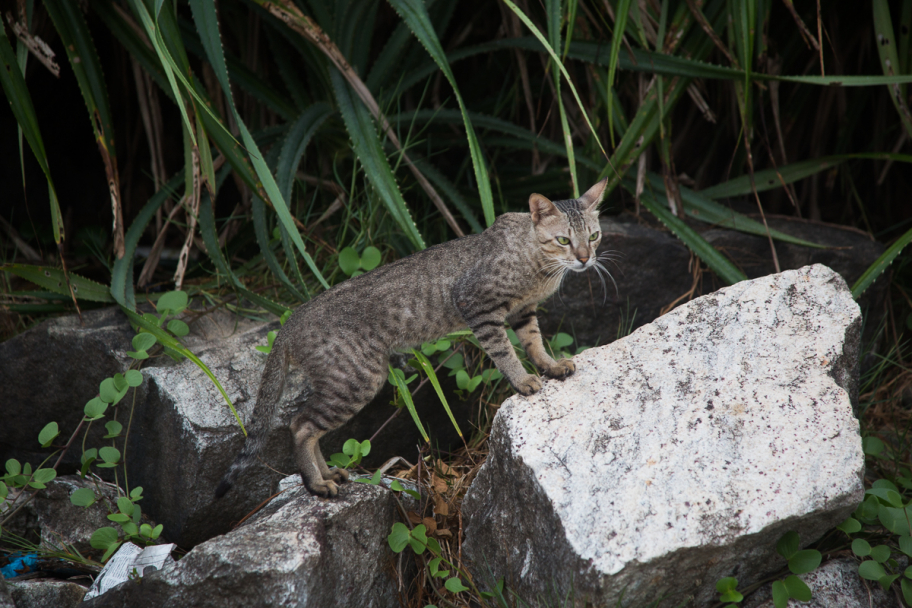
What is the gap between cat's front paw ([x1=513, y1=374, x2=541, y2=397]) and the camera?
241 cm

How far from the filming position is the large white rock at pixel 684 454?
5.91 ft

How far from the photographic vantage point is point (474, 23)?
4.09 meters

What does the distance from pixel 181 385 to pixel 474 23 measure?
2.79 m

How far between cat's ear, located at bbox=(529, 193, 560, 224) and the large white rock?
0.64 meters

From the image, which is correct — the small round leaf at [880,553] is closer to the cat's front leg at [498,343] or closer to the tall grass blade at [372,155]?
the cat's front leg at [498,343]

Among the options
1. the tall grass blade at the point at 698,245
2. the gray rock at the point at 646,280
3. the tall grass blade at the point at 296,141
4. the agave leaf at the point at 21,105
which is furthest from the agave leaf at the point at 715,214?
the agave leaf at the point at 21,105

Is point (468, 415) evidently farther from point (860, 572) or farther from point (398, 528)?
point (860, 572)

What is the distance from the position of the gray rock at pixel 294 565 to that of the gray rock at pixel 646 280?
145cm

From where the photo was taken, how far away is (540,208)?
2.77 m

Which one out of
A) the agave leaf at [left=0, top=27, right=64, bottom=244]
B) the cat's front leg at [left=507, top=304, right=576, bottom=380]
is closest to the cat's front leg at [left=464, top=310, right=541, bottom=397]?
the cat's front leg at [left=507, top=304, right=576, bottom=380]

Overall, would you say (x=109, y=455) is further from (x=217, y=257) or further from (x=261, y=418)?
(x=217, y=257)

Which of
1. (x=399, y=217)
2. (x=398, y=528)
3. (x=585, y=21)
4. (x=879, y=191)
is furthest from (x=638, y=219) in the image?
(x=398, y=528)

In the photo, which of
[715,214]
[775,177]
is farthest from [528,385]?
[775,177]

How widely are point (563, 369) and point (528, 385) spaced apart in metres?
0.15
